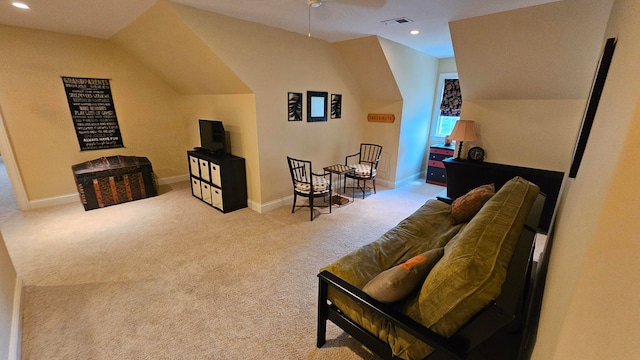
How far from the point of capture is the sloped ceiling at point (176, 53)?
278cm

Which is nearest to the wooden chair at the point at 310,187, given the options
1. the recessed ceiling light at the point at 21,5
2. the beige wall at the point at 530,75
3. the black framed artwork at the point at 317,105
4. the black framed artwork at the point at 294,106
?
the black framed artwork at the point at 294,106

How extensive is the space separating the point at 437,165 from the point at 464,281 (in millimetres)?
4670

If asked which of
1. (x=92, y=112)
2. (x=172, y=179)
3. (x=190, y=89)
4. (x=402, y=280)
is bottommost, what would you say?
(x=172, y=179)

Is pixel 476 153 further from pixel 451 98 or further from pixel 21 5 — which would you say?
pixel 21 5

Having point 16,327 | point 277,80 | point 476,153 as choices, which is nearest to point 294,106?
point 277,80

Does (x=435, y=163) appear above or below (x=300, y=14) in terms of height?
below

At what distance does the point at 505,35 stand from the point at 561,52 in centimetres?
58

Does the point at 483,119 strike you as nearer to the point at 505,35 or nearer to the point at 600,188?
the point at 505,35

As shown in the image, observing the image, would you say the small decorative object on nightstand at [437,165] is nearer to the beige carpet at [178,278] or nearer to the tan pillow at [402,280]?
the beige carpet at [178,278]

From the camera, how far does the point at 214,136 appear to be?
3.77 m

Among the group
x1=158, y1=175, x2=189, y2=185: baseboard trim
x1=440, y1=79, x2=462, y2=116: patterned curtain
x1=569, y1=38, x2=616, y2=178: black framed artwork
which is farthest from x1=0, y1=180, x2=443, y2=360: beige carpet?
x1=440, y1=79, x2=462, y2=116: patterned curtain

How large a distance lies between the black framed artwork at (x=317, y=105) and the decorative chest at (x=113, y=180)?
2.76m

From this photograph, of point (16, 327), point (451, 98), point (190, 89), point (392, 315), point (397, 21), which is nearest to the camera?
point (392, 315)

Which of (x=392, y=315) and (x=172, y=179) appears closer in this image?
(x=392, y=315)
